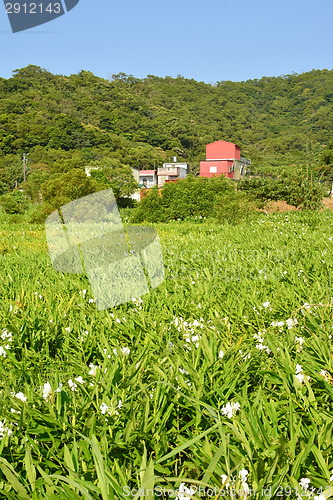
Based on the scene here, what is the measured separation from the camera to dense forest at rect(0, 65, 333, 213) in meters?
59.5

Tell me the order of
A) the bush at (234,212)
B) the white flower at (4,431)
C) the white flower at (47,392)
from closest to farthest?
the white flower at (4,431), the white flower at (47,392), the bush at (234,212)

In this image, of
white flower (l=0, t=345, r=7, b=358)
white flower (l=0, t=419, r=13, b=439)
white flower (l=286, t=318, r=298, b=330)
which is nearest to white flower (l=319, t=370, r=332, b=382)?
white flower (l=286, t=318, r=298, b=330)

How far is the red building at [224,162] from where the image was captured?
54.6 meters

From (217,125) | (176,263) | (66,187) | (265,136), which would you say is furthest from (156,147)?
(176,263)

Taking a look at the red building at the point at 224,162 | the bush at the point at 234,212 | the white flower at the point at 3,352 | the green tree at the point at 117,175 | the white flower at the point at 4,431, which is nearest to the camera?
the white flower at the point at 4,431

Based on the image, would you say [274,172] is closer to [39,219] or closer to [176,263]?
[39,219]

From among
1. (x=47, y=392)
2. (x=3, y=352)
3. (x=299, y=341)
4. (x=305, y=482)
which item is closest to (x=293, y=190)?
(x=299, y=341)

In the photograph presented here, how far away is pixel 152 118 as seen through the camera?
8294 cm

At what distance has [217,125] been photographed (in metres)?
85.4

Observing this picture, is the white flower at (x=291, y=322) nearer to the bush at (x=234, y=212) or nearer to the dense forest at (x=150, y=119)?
the bush at (x=234, y=212)

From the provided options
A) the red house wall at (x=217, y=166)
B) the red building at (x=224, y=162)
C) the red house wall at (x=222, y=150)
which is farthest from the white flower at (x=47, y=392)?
the red house wall at (x=222, y=150)

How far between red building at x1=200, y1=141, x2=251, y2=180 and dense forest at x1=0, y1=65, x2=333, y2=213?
10.0 feet

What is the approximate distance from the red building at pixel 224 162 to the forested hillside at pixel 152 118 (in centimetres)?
319

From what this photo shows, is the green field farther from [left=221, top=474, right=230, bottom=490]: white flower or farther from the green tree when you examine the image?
the green tree
